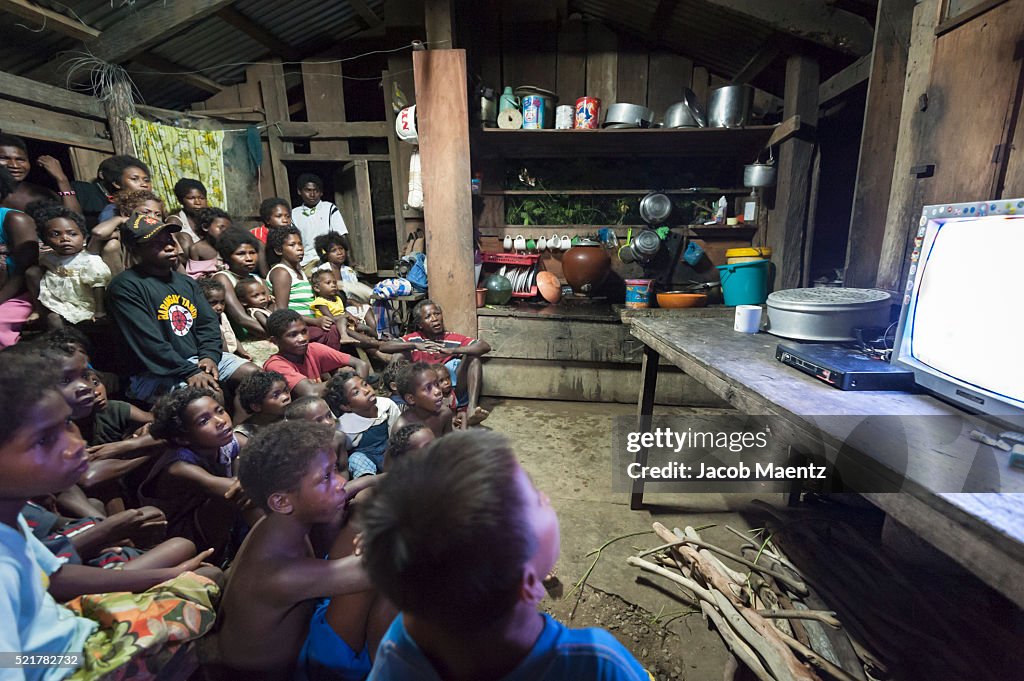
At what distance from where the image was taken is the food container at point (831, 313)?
2.02 meters

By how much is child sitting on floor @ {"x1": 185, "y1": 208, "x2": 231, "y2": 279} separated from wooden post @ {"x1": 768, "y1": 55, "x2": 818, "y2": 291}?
5.45 meters

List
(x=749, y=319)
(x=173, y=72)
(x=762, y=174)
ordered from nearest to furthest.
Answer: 1. (x=749, y=319)
2. (x=762, y=174)
3. (x=173, y=72)

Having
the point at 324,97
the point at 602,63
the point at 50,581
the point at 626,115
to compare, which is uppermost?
the point at 602,63

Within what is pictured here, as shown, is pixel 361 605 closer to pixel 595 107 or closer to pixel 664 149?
pixel 595 107

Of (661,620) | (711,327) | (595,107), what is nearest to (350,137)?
(595,107)

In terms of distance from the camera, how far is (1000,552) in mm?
853

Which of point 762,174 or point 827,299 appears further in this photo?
point 762,174

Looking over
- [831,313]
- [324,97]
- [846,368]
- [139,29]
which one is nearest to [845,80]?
[831,313]

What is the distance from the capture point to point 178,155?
4.88 metres

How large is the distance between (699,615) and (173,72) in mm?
7072

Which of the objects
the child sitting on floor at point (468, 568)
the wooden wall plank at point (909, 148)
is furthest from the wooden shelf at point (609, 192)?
the child sitting on floor at point (468, 568)

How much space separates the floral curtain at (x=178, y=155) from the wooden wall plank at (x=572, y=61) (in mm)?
4182

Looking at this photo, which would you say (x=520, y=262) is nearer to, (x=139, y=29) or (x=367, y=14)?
(x=367, y=14)

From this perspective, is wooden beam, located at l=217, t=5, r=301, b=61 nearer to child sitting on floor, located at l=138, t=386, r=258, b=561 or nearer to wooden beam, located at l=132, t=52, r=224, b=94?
wooden beam, located at l=132, t=52, r=224, b=94
